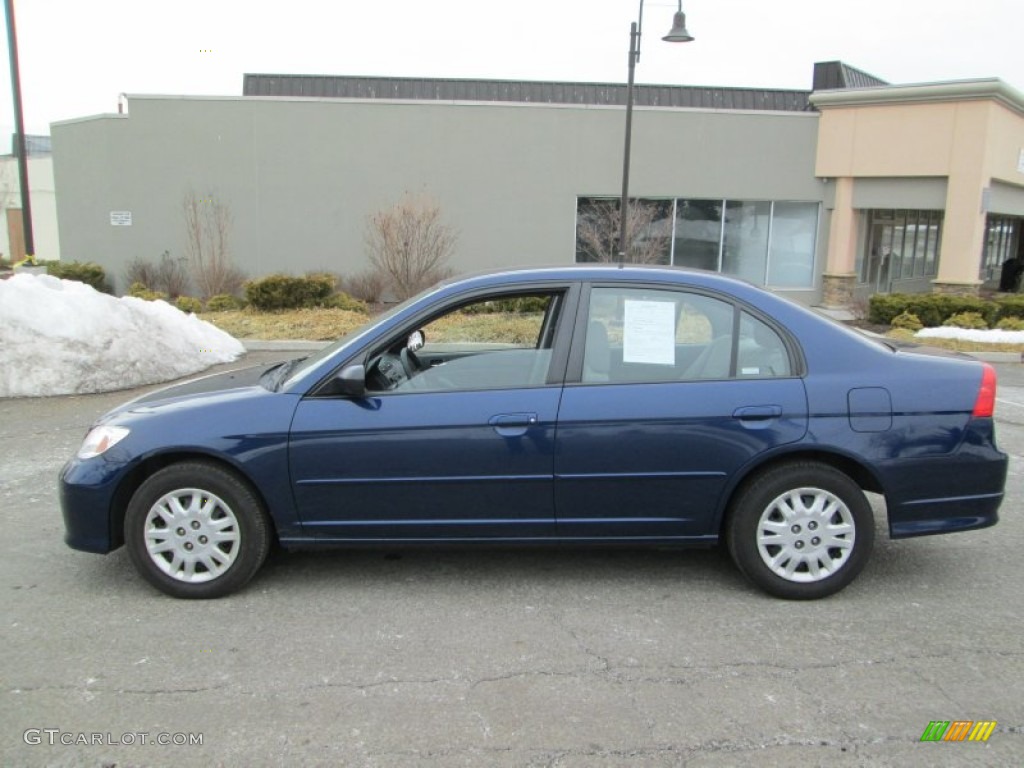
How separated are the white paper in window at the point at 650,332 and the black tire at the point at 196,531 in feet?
6.62

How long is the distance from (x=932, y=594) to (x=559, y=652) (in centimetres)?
203

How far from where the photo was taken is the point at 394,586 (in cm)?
427

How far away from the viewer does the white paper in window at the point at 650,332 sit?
411 cm

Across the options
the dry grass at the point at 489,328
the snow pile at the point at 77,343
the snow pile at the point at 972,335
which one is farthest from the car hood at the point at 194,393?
the snow pile at the point at 972,335

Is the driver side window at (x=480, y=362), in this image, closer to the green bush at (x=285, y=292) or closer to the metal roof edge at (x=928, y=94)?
the green bush at (x=285, y=292)

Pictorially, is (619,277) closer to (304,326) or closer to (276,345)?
(276,345)

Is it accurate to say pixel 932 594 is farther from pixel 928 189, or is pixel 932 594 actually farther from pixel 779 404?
pixel 928 189

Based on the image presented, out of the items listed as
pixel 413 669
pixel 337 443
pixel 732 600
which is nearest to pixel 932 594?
pixel 732 600

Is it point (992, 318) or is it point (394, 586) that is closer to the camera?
point (394, 586)

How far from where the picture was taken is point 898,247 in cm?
2492

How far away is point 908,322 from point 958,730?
46.3 feet

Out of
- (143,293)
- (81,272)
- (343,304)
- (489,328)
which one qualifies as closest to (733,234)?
(343,304)

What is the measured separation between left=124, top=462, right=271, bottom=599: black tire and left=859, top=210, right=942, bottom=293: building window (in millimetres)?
21103

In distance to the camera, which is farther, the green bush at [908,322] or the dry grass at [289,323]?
the green bush at [908,322]
